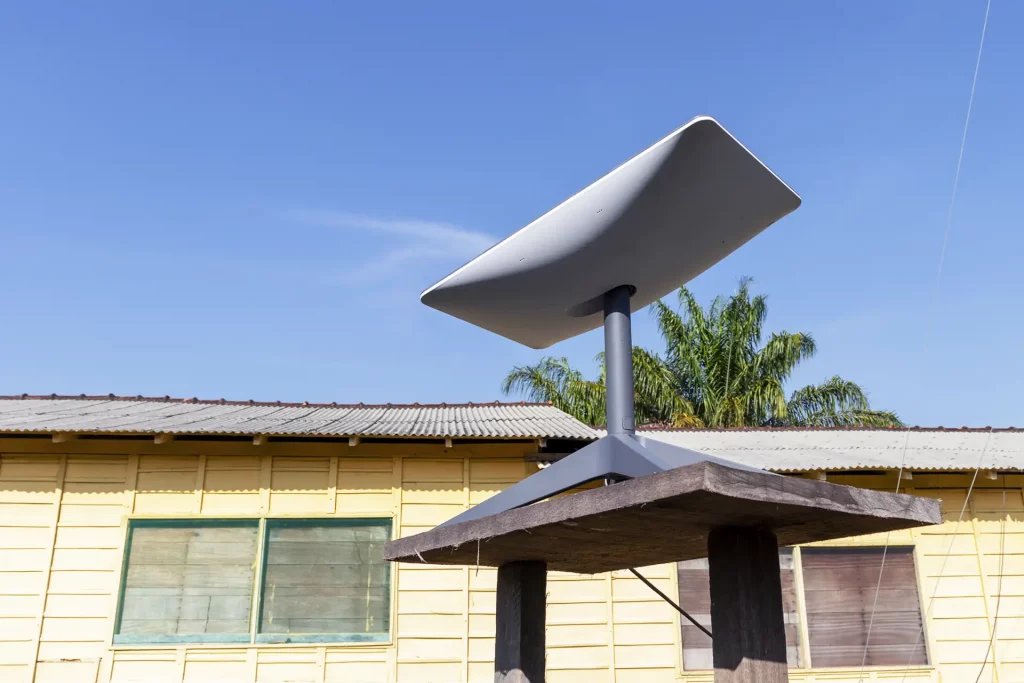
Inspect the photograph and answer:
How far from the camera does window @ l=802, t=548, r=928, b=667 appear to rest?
9.08 metres

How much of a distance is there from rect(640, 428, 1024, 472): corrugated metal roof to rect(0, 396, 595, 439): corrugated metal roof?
1.72 metres

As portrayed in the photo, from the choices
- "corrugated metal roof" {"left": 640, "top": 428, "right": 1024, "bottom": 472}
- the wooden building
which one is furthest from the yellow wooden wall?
"corrugated metal roof" {"left": 640, "top": 428, "right": 1024, "bottom": 472}

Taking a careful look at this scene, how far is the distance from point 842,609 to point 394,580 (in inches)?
198

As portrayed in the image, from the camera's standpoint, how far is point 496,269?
308cm

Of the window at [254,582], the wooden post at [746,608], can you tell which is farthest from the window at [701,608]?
the wooden post at [746,608]

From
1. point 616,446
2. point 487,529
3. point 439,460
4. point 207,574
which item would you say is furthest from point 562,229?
point 207,574

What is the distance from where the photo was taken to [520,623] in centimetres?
333

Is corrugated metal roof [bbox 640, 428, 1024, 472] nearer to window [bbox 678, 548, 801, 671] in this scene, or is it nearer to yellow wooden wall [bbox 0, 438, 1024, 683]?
yellow wooden wall [bbox 0, 438, 1024, 683]

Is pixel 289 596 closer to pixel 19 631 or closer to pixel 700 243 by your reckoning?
pixel 19 631

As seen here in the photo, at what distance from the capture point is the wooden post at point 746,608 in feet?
8.01

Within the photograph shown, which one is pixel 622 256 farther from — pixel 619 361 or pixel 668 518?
pixel 668 518

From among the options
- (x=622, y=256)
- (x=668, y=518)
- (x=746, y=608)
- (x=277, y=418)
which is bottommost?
(x=746, y=608)

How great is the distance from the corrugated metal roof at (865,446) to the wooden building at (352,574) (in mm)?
103

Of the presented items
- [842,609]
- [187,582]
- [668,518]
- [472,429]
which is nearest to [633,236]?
[668,518]
